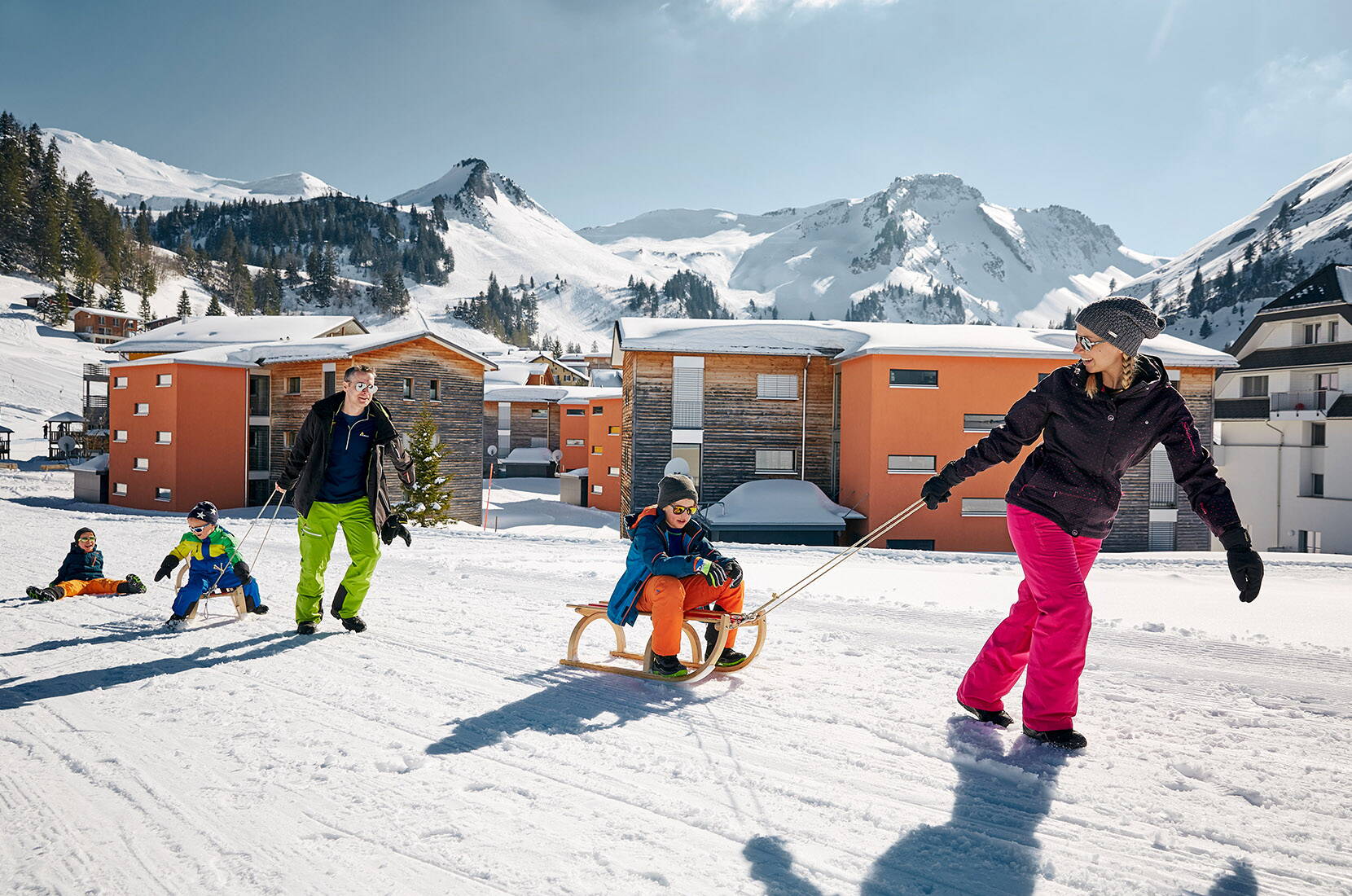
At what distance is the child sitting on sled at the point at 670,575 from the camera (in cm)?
407

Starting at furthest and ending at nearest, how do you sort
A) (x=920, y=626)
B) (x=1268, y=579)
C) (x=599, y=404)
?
1. (x=599, y=404)
2. (x=1268, y=579)
3. (x=920, y=626)

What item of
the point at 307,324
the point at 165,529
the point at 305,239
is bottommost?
the point at 165,529

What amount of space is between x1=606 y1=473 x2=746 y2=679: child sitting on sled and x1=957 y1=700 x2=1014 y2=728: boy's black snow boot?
139 cm

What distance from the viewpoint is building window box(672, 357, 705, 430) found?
936 inches

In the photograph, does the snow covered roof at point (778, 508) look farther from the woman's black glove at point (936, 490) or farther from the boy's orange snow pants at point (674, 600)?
the woman's black glove at point (936, 490)

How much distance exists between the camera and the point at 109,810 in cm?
261

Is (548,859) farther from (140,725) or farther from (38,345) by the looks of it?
(38,345)

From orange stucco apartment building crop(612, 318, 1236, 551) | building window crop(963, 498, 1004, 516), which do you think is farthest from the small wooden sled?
building window crop(963, 498, 1004, 516)

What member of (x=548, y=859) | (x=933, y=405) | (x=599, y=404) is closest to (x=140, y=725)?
(x=548, y=859)

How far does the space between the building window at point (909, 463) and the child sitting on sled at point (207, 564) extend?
1878 centimetres

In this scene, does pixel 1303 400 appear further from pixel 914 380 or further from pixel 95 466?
pixel 95 466

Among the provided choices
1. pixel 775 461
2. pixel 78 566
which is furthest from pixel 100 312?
pixel 78 566

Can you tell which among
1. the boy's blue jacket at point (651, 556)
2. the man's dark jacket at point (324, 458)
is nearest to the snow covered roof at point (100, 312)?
the man's dark jacket at point (324, 458)

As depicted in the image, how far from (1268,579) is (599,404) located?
3048 cm
